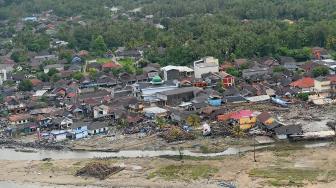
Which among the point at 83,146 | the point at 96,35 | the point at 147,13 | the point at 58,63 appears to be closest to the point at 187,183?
the point at 83,146

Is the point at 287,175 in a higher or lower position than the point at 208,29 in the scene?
higher

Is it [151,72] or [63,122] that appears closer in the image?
[63,122]

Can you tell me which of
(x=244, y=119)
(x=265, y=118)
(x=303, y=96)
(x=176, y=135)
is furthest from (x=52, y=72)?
(x=265, y=118)

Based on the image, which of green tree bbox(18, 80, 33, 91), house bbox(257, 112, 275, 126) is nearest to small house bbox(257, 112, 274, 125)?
house bbox(257, 112, 275, 126)

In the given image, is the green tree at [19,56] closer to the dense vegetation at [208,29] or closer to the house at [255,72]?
the dense vegetation at [208,29]

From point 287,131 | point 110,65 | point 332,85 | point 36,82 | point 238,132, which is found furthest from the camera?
point 110,65

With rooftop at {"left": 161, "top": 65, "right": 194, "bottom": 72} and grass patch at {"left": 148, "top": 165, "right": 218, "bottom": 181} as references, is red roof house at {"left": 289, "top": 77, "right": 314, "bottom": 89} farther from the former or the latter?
grass patch at {"left": 148, "top": 165, "right": 218, "bottom": 181}

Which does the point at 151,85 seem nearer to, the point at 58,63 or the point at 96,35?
the point at 58,63

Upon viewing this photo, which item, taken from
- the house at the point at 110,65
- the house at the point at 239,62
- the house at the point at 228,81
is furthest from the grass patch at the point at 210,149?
the house at the point at 110,65

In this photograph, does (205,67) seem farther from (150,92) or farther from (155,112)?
(155,112)
